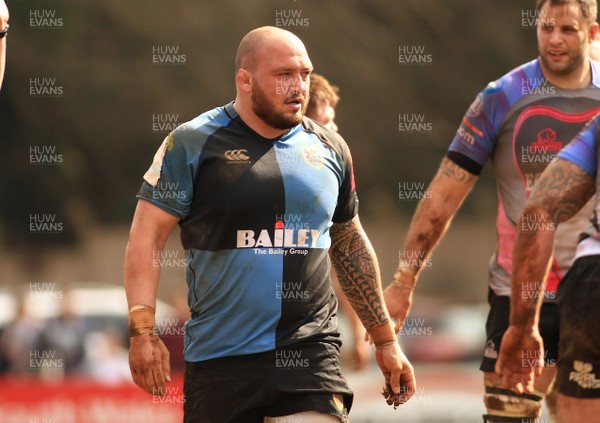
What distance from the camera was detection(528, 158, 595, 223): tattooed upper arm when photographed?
20.3ft

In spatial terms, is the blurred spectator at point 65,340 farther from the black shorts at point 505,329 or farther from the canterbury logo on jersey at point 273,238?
the canterbury logo on jersey at point 273,238

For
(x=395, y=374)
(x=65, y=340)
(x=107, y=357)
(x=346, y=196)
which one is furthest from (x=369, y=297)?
(x=65, y=340)

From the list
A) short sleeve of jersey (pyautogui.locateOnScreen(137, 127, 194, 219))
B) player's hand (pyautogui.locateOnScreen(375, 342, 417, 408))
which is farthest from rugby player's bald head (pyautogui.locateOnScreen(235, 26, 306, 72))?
player's hand (pyautogui.locateOnScreen(375, 342, 417, 408))

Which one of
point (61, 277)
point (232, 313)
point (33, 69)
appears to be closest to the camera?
point (232, 313)

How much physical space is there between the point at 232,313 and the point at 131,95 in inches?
667

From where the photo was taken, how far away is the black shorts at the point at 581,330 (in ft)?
19.0

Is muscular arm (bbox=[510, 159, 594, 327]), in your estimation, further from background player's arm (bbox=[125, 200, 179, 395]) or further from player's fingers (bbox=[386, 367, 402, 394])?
background player's arm (bbox=[125, 200, 179, 395])

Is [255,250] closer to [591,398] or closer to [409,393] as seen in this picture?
[409,393]

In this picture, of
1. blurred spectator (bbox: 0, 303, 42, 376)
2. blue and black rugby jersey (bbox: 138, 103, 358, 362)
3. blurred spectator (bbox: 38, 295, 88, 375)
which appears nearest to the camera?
blue and black rugby jersey (bbox: 138, 103, 358, 362)

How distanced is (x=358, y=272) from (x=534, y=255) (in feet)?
3.28

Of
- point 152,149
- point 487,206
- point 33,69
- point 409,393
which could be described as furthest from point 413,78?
point 409,393

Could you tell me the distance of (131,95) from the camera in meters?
23.3

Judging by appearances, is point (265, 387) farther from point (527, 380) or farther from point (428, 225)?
point (428, 225)

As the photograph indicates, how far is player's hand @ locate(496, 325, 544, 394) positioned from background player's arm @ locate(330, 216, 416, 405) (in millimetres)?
473
